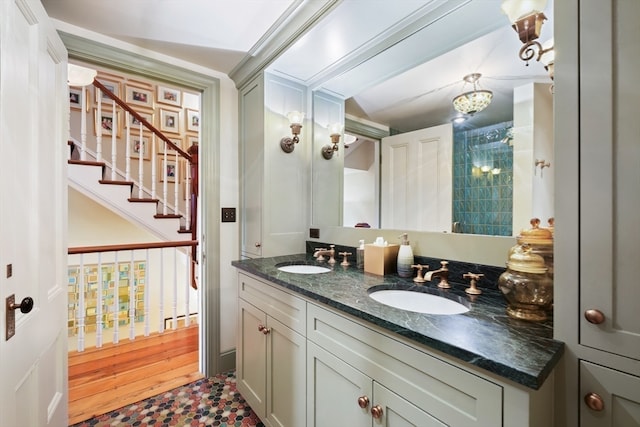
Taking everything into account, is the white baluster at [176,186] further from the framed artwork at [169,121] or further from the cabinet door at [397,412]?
the cabinet door at [397,412]

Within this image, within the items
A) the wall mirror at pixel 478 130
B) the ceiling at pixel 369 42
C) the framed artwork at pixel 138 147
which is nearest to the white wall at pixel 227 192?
the ceiling at pixel 369 42

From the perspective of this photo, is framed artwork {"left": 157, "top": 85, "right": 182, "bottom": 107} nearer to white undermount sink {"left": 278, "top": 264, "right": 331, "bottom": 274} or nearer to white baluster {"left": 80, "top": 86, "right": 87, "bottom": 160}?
white baluster {"left": 80, "top": 86, "right": 87, "bottom": 160}

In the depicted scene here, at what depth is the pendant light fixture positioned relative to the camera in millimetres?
1276

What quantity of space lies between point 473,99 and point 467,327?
1.07 m

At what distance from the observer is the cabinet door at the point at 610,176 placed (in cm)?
60

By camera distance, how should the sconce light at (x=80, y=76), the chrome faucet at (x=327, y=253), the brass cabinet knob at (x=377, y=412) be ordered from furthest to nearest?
the sconce light at (x=80, y=76), the chrome faucet at (x=327, y=253), the brass cabinet knob at (x=377, y=412)

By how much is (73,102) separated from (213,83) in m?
2.12

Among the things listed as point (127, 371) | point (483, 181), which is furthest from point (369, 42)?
point (127, 371)

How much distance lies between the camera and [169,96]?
3.70 meters

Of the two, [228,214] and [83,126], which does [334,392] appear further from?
[83,126]

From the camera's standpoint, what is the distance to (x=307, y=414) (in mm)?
1183

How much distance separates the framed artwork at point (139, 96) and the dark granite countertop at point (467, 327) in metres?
3.48

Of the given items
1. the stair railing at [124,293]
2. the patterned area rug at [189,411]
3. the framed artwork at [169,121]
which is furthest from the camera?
the framed artwork at [169,121]

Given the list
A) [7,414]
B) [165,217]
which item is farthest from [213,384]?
[165,217]
